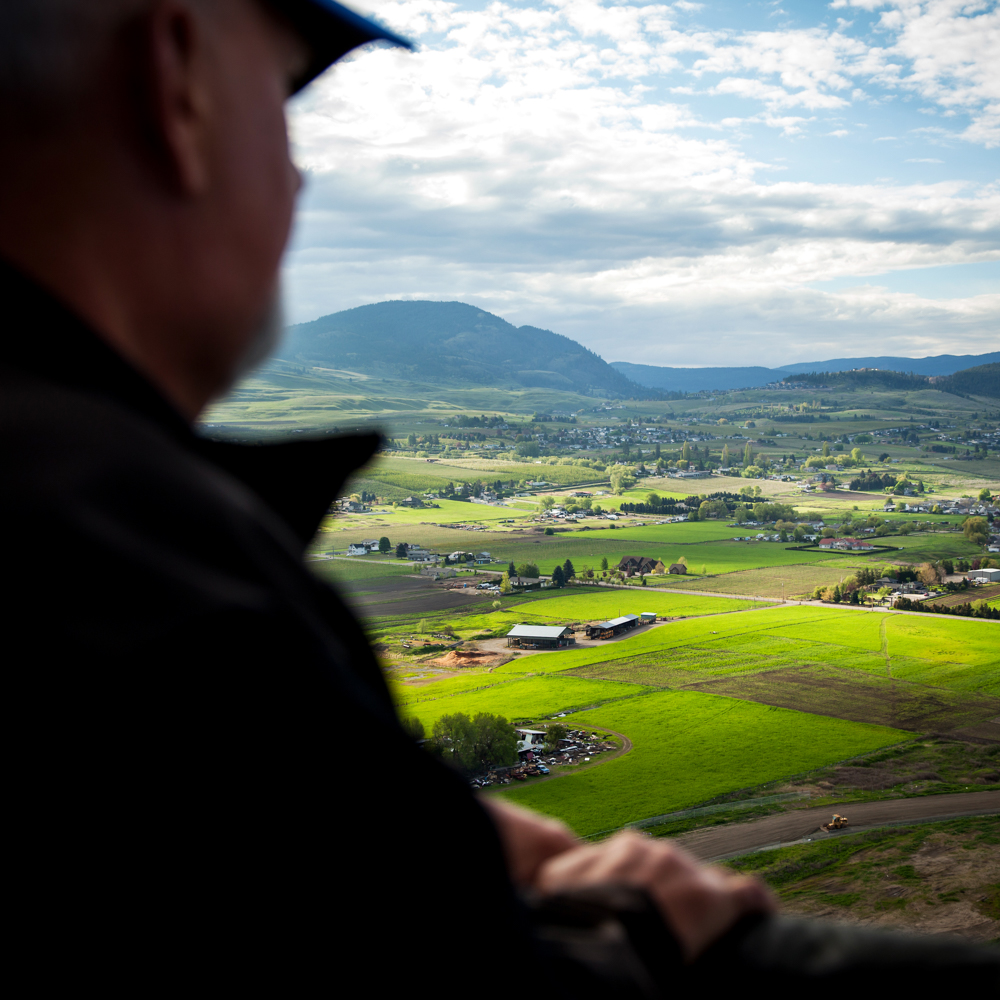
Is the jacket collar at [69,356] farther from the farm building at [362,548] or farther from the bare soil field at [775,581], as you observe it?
the farm building at [362,548]

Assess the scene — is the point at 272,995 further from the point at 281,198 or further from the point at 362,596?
the point at 362,596

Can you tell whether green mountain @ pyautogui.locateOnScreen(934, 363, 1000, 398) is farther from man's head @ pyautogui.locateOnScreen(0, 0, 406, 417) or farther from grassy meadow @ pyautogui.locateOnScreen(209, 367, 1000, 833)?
man's head @ pyautogui.locateOnScreen(0, 0, 406, 417)

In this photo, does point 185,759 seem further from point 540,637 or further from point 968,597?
point 968,597

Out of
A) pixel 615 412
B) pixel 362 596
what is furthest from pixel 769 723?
pixel 615 412

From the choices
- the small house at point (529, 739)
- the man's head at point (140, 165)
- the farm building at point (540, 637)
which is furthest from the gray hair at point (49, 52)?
the farm building at point (540, 637)

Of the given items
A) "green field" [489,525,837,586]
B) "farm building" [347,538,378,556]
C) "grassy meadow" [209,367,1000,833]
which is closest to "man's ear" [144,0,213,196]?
"grassy meadow" [209,367,1000,833]
